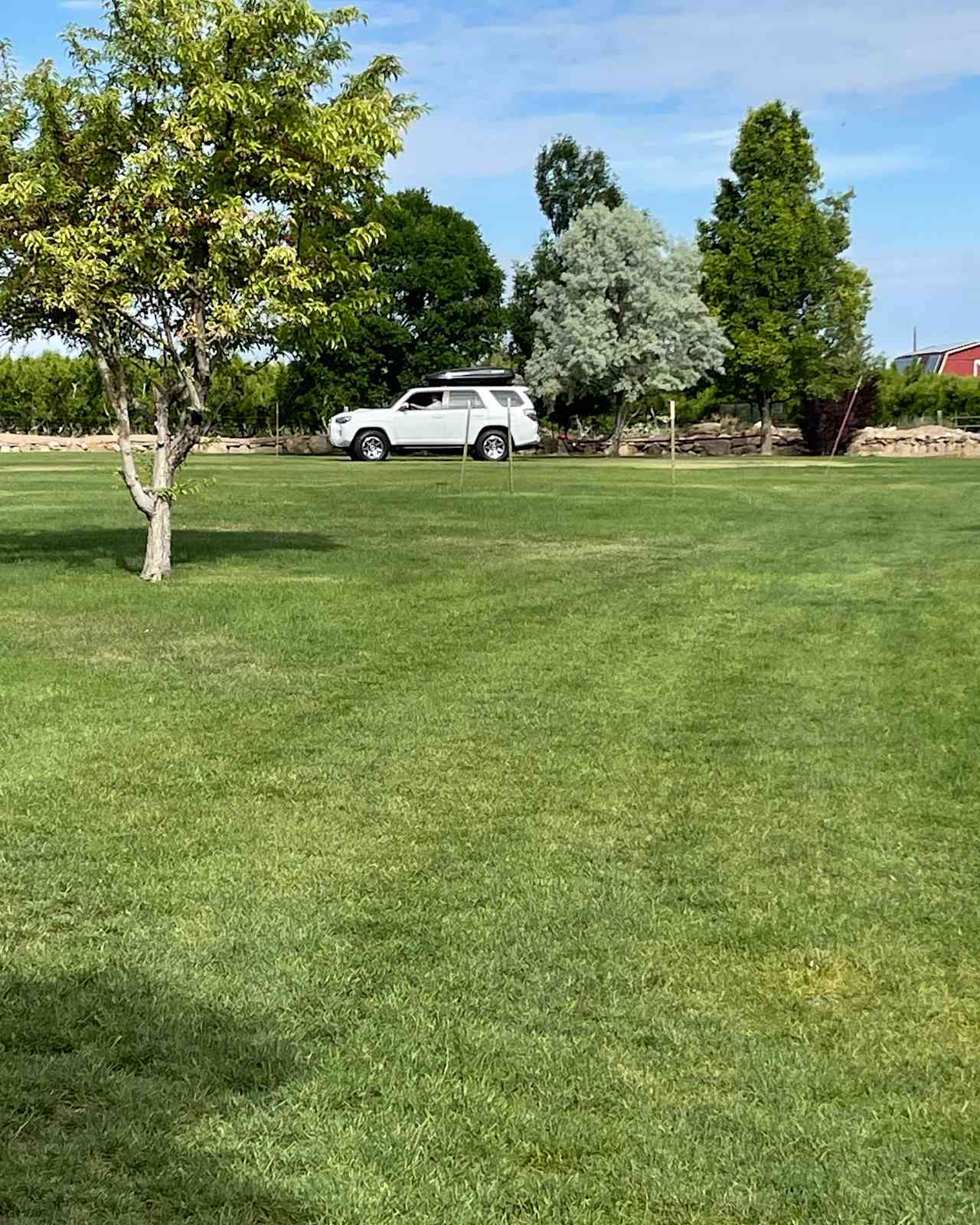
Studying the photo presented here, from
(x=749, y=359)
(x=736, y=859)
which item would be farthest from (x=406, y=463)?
(x=736, y=859)

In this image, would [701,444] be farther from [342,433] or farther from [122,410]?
[122,410]

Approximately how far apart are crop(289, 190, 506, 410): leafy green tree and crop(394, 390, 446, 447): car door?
51.3 ft

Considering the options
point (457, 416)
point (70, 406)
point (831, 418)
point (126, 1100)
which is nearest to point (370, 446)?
point (457, 416)

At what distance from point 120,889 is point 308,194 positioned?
7.94 metres

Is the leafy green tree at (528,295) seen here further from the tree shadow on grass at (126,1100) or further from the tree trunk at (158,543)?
the tree shadow on grass at (126,1100)

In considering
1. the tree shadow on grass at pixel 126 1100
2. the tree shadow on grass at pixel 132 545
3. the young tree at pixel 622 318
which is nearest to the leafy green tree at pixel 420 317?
the young tree at pixel 622 318

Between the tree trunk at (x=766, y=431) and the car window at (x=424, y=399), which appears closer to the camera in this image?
Result: the car window at (x=424, y=399)

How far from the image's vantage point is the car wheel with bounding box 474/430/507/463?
32.8 meters

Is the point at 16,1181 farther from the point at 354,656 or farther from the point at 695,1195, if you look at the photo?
the point at 354,656

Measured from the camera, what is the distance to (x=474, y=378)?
4119 cm

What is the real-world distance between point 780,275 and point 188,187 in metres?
37.4

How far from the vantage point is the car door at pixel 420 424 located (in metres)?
33.1

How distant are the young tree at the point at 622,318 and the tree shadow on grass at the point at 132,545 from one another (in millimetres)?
28181

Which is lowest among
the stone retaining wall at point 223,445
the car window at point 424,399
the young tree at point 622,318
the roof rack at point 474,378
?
the stone retaining wall at point 223,445
